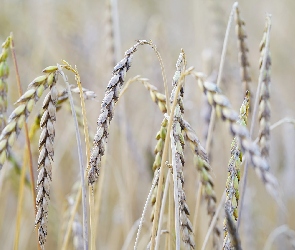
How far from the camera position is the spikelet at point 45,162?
658 mm

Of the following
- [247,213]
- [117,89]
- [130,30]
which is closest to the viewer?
[117,89]

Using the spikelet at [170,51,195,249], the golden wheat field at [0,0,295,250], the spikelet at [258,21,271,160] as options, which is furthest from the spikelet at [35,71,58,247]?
the spikelet at [258,21,271,160]

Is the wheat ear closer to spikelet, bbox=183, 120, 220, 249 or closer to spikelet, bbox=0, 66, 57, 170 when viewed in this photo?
spikelet, bbox=183, 120, 220, 249

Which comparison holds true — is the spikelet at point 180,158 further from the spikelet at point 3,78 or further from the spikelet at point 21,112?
the spikelet at point 3,78

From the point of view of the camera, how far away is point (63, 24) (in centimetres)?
201

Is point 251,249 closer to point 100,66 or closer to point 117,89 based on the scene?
point 117,89

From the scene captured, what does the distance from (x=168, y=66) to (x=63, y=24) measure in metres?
0.48

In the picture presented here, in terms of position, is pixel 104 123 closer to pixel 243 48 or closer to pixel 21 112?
pixel 21 112

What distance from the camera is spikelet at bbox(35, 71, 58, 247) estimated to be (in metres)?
0.66

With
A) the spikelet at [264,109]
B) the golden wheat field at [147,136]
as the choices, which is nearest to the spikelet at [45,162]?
the golden wheat field at [147,136]

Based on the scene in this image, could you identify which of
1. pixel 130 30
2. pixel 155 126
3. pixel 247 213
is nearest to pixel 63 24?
pixel 155 126

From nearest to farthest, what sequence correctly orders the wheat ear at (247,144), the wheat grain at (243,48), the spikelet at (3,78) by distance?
the wheat ear at (247,144) → the spikelet at (3,78) → the wheat grain at (243,48)

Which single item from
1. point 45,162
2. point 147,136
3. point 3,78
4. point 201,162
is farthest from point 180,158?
point 147,136

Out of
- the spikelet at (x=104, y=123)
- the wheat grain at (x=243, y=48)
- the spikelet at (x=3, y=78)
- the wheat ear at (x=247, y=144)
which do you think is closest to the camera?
the wheat ear at (x=247, y=144)
